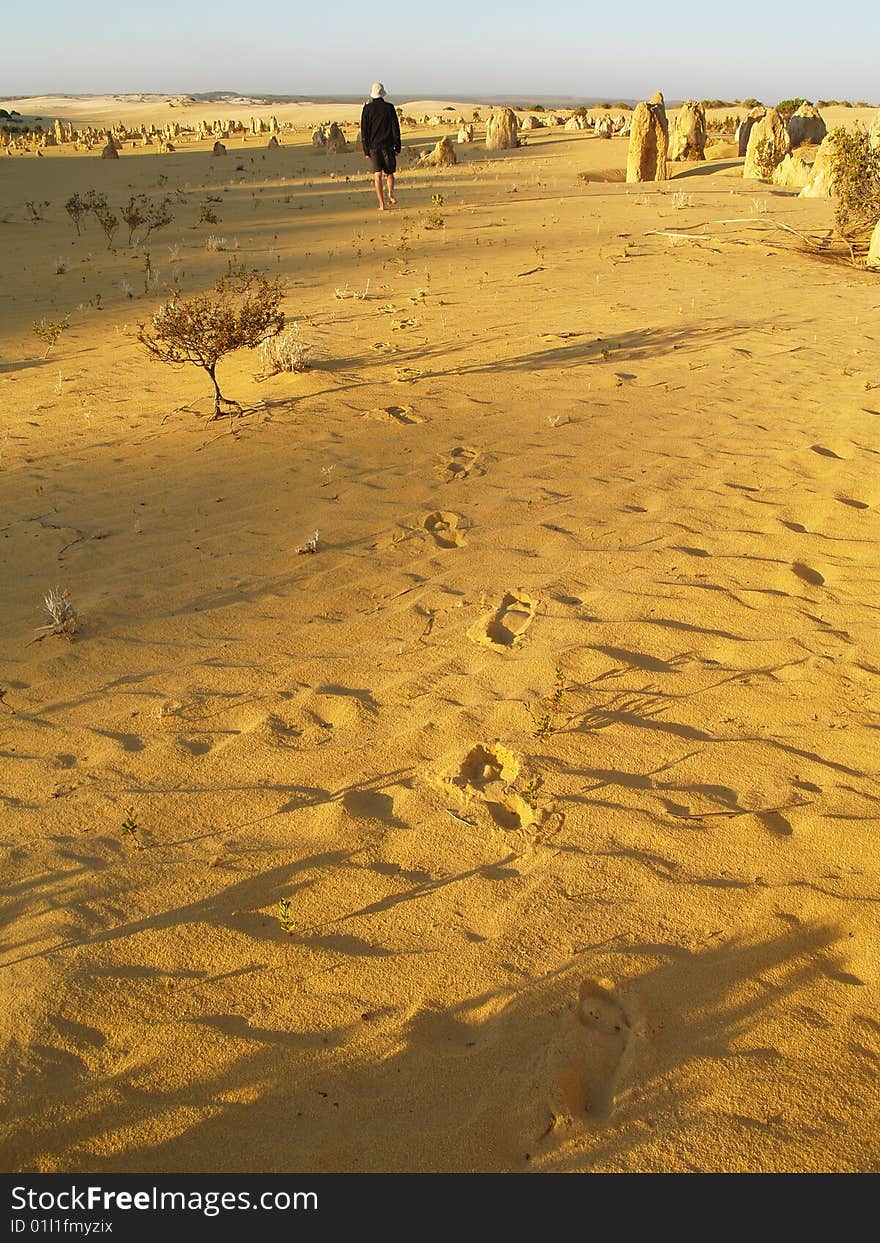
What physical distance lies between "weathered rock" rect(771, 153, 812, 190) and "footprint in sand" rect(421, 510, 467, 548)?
53.0 ft

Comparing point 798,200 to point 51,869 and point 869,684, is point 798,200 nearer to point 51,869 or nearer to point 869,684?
point 869,684

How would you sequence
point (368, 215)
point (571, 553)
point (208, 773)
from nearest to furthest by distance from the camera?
point (208, 773), point (571, 553), point (368, 215)

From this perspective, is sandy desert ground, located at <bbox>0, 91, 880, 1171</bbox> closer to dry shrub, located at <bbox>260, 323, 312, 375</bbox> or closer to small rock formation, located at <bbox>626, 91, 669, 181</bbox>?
dry shrub, located at <bbox>260, 323, 312, 375</bbox>

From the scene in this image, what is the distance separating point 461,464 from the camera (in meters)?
5.39

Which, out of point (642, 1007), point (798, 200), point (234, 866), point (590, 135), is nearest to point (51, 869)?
point (234, 866)

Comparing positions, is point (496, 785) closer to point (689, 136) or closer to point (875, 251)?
point (875, 251)

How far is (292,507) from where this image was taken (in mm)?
4922

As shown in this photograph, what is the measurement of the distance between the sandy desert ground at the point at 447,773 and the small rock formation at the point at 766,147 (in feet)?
46.7

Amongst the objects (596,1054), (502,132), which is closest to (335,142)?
(502,132)

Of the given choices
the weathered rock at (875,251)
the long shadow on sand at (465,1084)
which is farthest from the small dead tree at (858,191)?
the long shadow on sand at (465,1084)

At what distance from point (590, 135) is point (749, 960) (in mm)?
32233

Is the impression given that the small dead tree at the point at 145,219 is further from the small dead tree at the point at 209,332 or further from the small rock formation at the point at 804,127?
the small rock formation at the point at 804,127

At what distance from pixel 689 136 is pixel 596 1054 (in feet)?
79.5
